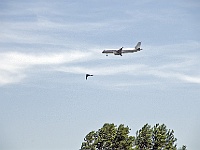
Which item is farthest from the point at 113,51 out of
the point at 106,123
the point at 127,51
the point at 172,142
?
the point at 172,142

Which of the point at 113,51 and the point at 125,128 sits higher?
the point at 113,51

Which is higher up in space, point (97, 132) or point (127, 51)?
point (127, 51)

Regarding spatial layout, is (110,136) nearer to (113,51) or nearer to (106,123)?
(106,123)

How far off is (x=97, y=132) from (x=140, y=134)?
1245 cm

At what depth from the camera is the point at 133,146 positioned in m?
162

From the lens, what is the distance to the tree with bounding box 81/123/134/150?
162 metres

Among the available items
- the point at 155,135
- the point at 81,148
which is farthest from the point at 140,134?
the point at 81,148

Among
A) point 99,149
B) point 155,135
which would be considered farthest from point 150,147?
point 99,149

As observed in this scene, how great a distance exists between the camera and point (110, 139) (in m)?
163

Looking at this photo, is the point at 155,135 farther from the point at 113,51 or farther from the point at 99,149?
the point at 113,51

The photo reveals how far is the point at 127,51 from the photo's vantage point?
6211 inches

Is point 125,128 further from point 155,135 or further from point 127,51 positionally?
point 127,51

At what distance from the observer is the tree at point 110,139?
162 meters

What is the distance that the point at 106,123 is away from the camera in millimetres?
167375
